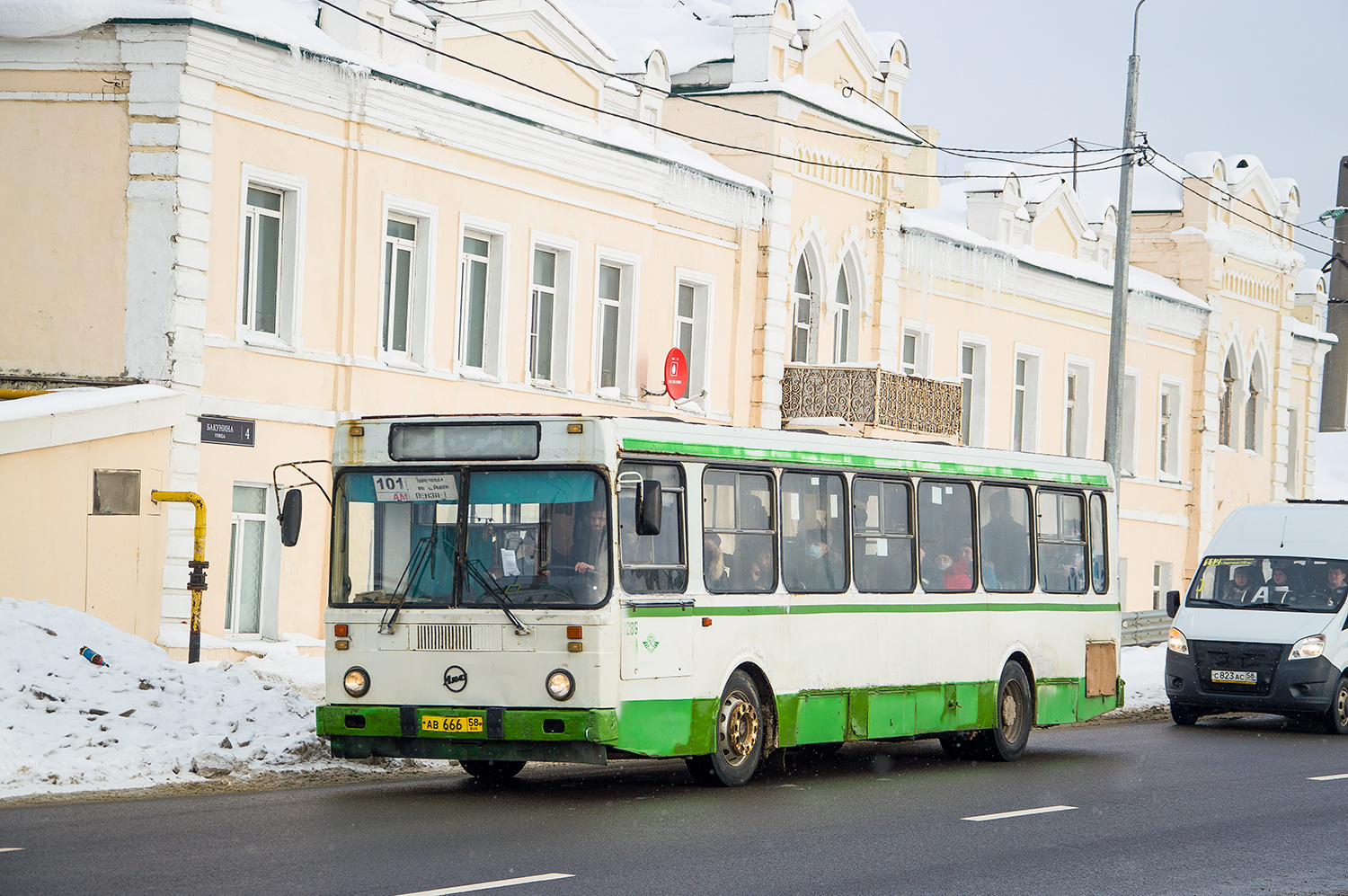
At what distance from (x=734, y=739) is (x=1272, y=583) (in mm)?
10869

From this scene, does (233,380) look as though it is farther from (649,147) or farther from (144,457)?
(649,147)

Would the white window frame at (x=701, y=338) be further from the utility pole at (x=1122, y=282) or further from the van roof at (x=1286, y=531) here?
the van roof at (x=1286, y=531)

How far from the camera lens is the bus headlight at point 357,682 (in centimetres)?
1344

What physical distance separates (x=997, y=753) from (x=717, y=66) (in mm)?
17912

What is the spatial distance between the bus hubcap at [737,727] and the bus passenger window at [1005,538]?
12.3 ft

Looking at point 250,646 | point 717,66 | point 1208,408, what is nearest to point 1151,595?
point 1208,408

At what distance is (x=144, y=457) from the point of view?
20719 mm

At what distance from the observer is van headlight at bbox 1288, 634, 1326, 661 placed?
70.5 ft

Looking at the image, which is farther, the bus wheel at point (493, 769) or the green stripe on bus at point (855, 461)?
the bus wheel at point (493, 769)

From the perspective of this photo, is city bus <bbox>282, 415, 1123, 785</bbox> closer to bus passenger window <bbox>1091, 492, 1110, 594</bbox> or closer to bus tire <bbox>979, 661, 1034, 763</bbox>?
bus tire <bbox>979, 661, 1034, 763</bbox>

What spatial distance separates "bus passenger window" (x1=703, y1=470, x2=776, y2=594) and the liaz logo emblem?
195 centimetres

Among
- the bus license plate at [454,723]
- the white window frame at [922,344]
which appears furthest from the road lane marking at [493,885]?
the white window frame at [922,344]

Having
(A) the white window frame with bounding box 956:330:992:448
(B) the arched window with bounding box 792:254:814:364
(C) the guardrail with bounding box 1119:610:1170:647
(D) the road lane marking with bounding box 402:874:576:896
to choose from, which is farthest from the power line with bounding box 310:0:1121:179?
(D) the road lane marking with bounding box 402:874:576:896

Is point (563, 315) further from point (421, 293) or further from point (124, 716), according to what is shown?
point (124, 716)
